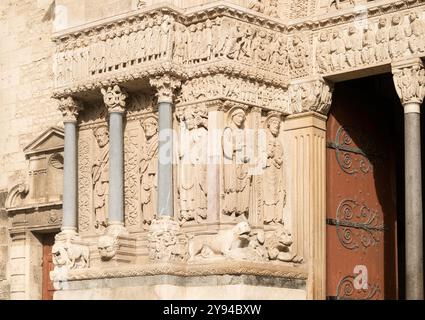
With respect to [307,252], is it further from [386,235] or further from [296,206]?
[386,235]

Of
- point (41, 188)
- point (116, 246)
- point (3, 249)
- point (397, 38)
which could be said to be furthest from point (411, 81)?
point (3, 249)

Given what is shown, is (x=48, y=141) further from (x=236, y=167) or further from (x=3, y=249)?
(x=236, y=167)

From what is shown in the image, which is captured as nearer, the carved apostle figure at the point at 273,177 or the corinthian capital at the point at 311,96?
the carved apostle figure at the point at 273,177

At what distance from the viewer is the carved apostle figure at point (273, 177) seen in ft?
55.6

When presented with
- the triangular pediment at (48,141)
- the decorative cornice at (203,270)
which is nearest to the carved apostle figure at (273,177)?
the decorative cornice at (203,270)

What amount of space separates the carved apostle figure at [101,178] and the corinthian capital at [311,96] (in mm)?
2544

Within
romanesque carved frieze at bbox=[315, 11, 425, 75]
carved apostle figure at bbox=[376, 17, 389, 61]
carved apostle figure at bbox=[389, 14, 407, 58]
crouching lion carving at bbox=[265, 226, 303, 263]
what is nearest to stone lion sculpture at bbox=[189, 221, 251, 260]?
crouching lion carving at bbox=[265, 226, 303, 263]

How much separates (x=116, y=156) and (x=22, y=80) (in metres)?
4.09

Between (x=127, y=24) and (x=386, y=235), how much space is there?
178 inches

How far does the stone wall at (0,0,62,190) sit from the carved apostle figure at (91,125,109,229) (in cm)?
221

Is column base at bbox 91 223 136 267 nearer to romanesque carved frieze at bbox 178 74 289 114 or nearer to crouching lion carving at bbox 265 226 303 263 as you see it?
crouching lion carving at bbox 265 226 303 263

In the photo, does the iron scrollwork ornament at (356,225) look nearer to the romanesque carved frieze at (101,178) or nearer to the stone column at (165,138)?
the stone column at (165,138)

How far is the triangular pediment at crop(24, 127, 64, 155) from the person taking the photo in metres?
19.7

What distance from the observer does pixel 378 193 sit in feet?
Result: 59.4
